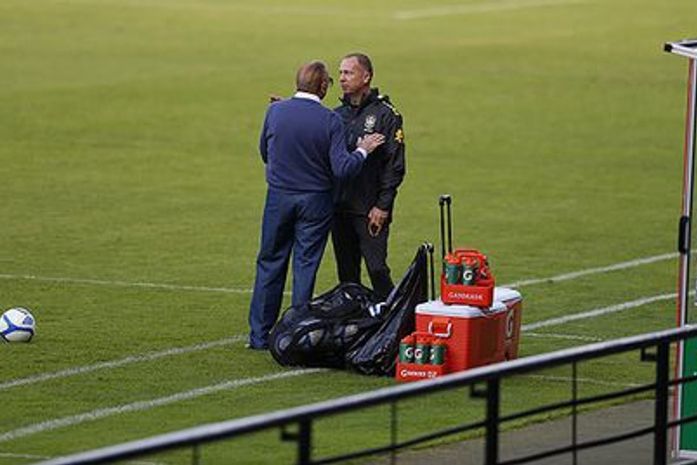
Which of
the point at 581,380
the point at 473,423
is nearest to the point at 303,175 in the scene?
the point at 581,380

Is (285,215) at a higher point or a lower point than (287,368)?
higher

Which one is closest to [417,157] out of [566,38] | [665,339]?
[566,38]

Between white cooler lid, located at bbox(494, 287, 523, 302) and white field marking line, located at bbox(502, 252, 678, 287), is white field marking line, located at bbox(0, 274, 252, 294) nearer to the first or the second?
white field marking line, located at bbox(502, 252, 678, 287)

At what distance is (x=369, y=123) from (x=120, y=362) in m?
2.28

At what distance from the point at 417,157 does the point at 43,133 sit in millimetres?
4694

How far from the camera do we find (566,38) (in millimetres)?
41750

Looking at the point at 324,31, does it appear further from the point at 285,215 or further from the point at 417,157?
the point at 285,215

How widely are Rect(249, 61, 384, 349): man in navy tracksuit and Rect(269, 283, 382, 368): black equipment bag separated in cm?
38

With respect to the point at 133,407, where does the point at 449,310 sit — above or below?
above

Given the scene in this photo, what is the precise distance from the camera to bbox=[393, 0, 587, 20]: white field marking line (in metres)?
46.4

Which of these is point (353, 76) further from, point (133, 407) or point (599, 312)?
point (599, 312)

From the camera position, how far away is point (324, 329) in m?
14.8

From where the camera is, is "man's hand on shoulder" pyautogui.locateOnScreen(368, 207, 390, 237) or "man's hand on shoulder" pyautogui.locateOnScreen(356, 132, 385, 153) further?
"man's hand on shoulder" pyautogui.locateOnScreen(368, 207, 390, 237)

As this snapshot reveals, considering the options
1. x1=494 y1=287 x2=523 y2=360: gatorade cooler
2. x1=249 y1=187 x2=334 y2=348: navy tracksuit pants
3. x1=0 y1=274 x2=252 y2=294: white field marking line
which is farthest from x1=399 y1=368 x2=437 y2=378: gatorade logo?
x1=0 y1=274 x2=252 y2=294: white field marking line
